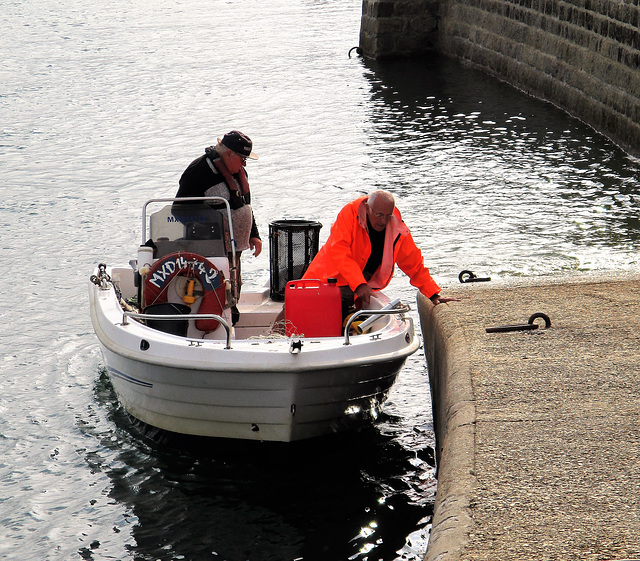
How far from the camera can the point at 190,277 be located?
20.7 ft

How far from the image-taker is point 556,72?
16.6 metres

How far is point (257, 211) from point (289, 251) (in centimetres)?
504

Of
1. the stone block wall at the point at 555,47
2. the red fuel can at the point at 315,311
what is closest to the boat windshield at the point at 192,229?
the red fuel can at the point at 315,311

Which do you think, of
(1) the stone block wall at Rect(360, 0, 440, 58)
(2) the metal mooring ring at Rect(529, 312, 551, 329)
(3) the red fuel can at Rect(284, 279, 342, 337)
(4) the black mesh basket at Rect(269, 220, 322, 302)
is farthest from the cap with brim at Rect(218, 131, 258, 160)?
(1) the stone block wall at Rect(360, 0, 440, 58)

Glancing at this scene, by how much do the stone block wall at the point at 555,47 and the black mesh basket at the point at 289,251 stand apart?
7.62 metres

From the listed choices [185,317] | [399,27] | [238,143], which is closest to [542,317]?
[185,317]

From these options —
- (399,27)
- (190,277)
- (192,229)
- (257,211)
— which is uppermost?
(399,27)

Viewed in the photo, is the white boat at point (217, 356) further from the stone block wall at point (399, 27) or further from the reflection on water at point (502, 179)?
the stone block wall at point (399, 27)

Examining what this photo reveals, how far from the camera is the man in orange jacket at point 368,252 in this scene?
629 cm

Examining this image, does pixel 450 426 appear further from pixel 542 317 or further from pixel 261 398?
pixel 542 317

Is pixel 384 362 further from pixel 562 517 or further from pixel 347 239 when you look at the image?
pixel 562 517

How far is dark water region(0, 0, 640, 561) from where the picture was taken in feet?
18.7

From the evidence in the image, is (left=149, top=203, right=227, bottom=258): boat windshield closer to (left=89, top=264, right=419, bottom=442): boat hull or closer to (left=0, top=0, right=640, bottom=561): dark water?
(left=89, top=264, right=419, bottom=442): boat hull

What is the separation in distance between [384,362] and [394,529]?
37.8 inches
